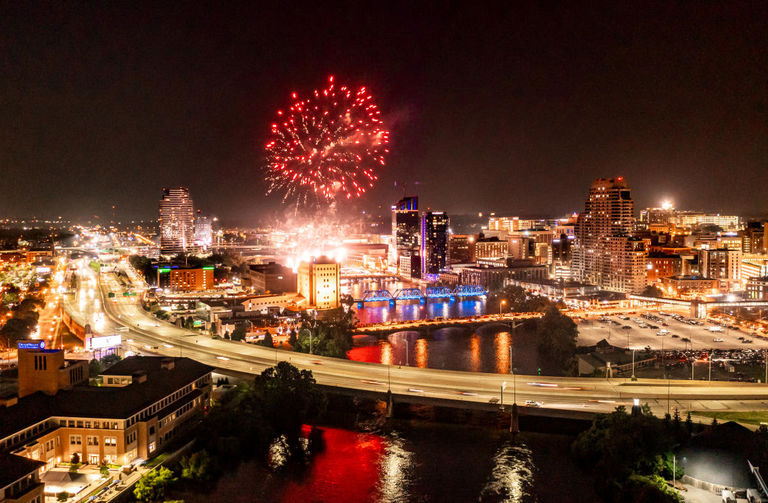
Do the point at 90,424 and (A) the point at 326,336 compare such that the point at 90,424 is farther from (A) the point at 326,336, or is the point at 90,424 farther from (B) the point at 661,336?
(B) the point at 661,336

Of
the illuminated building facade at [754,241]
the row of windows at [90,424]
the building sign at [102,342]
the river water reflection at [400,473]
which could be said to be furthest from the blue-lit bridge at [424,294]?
the row of windows at [90,424]

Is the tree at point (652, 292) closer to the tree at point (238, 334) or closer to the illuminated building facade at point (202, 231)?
the tree at point (238, 334)

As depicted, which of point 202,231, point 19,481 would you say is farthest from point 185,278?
point 202,231

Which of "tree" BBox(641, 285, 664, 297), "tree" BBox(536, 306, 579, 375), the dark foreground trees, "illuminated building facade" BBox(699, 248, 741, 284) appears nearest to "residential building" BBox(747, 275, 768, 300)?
"tree" BBox(641, 285, 664, 297)

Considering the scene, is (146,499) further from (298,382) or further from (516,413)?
(516,413)

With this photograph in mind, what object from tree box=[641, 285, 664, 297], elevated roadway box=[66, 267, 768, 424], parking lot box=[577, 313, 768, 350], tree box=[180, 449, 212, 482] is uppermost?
elevated roadway box=[66, 267, 768, 424]

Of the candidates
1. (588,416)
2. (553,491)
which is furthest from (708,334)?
(553,491)

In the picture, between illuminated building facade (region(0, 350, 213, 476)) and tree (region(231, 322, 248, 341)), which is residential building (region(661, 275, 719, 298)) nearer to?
tree (region(231, 322, 248, 341))
